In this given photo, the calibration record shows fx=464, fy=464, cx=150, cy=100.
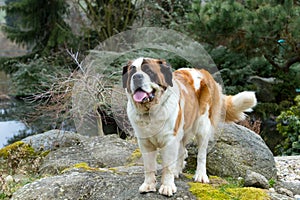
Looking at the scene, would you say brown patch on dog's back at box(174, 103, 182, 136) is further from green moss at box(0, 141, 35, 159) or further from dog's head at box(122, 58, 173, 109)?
Answer: green moss at box(0, 141, 35, 159)


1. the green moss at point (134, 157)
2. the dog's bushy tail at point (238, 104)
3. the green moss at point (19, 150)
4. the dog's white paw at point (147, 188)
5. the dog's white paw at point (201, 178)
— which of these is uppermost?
the dog's bushy tail at point (238, 104)

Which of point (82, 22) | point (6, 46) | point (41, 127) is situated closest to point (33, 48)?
point (82, 22)

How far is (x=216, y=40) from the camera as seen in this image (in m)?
10.6

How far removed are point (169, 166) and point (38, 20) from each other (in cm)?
1368

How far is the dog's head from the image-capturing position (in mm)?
2990

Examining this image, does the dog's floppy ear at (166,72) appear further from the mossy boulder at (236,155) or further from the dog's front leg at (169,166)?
the mossy boulder at (236,155)

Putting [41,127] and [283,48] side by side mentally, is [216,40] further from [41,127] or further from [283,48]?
[41,127]

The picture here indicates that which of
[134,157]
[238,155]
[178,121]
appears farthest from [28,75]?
[178,121]

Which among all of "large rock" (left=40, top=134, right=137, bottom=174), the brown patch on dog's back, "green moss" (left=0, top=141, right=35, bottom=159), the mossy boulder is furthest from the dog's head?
"green moss" (left=0, top=141, right=35, bottom=159)

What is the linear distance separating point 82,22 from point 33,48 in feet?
6.82

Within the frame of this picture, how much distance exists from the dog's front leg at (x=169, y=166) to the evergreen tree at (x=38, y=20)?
42.1 feet

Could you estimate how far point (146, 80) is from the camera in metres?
3.00

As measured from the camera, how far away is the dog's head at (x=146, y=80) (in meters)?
2.99

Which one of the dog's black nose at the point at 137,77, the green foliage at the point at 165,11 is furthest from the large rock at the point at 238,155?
the green foliage at the point at 165,11
